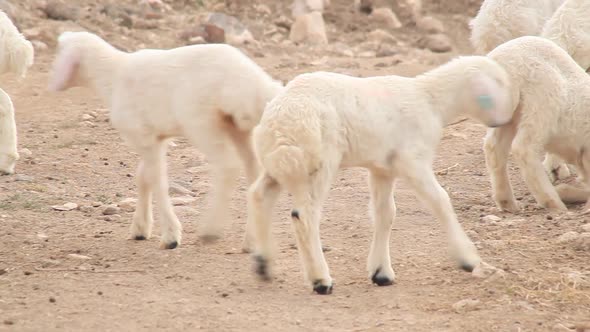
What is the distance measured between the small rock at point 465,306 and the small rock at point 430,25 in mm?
11703

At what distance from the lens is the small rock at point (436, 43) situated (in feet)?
56.0

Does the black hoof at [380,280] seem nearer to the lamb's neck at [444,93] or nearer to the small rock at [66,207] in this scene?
the lamb's neck at [444,93]

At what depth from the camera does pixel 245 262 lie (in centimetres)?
757

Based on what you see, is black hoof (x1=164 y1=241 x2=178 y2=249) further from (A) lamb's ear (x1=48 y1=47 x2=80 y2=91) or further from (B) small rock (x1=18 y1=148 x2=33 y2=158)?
(B) small rock (x1=18 y1=148 x2=33 y2=158)

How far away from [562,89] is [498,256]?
75.2 inches

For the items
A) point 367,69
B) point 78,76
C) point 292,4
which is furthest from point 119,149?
point 292,4

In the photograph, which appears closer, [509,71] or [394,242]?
[394,242]

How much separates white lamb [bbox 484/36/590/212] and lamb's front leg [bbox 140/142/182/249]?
104 inches

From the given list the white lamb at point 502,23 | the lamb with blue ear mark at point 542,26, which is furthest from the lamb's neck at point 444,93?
the white lamb at point 502,23

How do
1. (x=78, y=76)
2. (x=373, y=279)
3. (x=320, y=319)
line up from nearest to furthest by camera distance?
(x=320, y=319), (x=373, y=279), (x=78, y=76)

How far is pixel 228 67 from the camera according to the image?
7.51 meters

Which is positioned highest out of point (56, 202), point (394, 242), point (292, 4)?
point (394, 242)

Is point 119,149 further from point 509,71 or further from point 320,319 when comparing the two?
point 320,319

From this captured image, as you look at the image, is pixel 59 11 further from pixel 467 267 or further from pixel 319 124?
pixel 467 267
